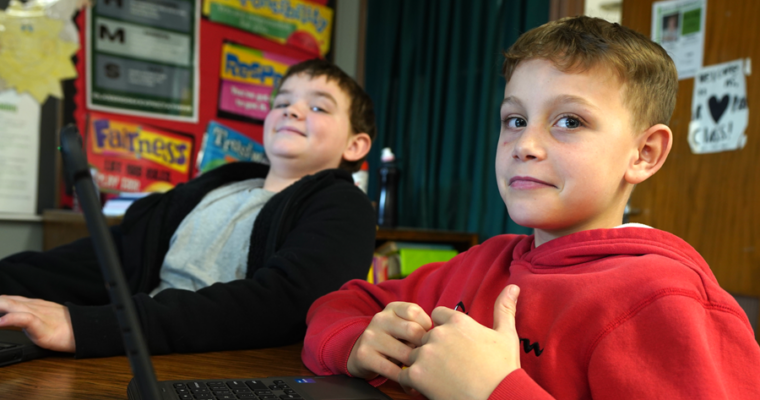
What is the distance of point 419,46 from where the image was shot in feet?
9.33

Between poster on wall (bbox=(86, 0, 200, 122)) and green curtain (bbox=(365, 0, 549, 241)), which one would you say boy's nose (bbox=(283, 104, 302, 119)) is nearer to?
poster on wall (bbox=(86, 0, 200, 122))

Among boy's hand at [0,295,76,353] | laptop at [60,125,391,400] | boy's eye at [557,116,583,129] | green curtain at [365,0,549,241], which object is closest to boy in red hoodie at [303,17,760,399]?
boy's eye at [557,116,583,129]

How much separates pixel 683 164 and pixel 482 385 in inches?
76.8

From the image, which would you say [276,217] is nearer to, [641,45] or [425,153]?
[641,45]

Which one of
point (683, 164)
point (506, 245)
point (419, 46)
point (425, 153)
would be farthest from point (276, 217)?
point (419, 46)

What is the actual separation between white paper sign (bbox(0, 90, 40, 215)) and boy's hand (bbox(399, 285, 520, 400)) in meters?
1.95

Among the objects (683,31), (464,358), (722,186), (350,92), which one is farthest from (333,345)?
(683,31)

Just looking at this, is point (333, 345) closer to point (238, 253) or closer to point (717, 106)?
point (238, 253)

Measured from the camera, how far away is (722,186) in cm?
196

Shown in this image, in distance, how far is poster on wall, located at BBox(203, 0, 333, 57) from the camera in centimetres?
242

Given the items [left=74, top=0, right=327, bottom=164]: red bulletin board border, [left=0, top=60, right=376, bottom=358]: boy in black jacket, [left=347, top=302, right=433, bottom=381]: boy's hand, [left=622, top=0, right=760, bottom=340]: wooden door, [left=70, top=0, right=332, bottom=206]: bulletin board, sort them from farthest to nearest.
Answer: [left=74, top=0, right=327, bottom=164]: red bulletin board border, [left=70, top=0, right=332, bottom=206]: bulletin board, [left=622, top=0, right=760, bottom=340]: wooden door, [left=0, top=60, right=376, bottom=358]: boy in black jacket, [left=347, top=302, right=433, bottom=381]: boy's hand

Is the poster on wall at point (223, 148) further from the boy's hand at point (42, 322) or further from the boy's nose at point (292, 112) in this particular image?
the boy's hand at point (42, 322)

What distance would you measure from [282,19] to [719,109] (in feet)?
5.83

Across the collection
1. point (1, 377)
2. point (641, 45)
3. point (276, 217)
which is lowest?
point (1, 377)
